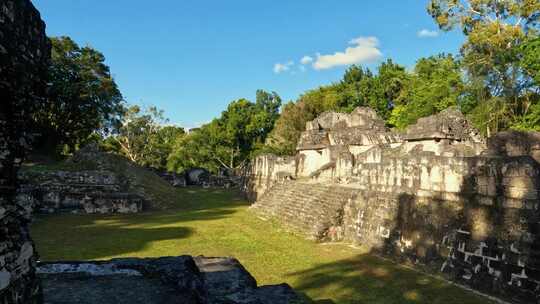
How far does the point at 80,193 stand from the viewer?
563 inches

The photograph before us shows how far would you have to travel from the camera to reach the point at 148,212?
15.0 meters

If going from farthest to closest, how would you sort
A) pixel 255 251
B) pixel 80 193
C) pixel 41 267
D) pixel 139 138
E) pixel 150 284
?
1. pixel 139 138
2. pixel 80 193
3. pixel 255 251
4. pixel 41 267
5. pixel 150 284

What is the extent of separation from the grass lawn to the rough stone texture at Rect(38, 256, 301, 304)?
4.17ft

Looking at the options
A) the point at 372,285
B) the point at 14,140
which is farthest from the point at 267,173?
the point at 14,140

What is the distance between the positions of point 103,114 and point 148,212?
11155mm

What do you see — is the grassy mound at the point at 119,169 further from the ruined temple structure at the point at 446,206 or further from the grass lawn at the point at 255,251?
the ruined temple structure at the point at 446,206

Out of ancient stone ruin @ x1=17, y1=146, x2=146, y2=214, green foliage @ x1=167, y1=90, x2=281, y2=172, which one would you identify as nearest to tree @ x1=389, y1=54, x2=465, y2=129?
green foliage @ x1=167, y1=90, x2=281, y2=172

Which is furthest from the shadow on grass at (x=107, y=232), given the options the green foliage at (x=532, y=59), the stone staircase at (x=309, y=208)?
the green foliage at (x=532, y=59)

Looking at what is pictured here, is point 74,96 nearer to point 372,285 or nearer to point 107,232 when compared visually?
point 107,232

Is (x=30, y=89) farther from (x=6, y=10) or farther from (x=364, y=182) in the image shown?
(x=364, y=182)

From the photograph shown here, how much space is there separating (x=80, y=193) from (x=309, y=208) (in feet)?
30.7

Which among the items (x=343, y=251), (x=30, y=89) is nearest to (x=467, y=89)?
(x=343, y=251)

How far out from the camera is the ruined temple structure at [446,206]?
18.2ft

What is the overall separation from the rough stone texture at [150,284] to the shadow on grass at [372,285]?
1.23 meters
